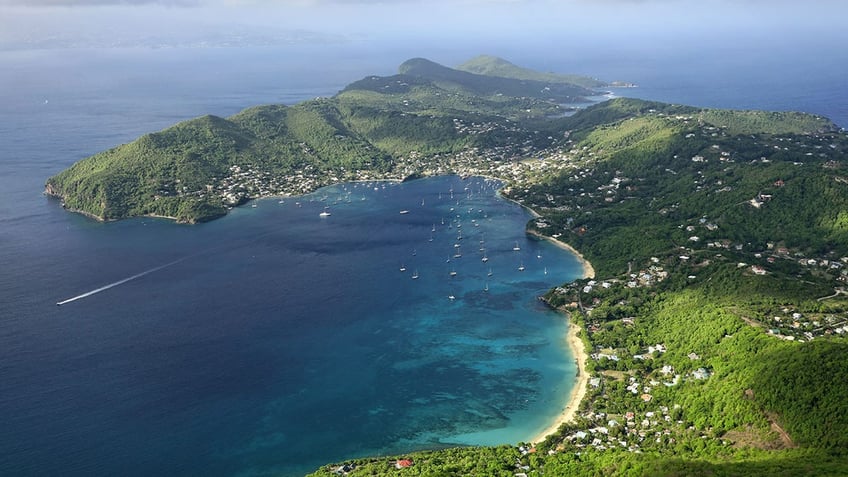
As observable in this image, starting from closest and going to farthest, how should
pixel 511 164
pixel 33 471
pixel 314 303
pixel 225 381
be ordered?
pixel 33 471 → pixel 225 381 → pixel 314 303 → pixel 511 164

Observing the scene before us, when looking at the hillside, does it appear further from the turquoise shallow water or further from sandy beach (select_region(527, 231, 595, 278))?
the turquoise shallow water

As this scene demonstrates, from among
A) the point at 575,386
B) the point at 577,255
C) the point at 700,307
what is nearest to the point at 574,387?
the point at 575,386

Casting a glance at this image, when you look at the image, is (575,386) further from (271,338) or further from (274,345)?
(271,338)

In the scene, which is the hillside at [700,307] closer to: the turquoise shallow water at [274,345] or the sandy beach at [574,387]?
the sandy beach at [574,387]

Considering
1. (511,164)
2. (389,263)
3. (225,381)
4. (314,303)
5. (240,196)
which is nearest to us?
(225,381)

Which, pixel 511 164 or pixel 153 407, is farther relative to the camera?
pixel 511 164

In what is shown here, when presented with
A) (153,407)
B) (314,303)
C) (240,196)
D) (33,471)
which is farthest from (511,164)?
(33,471)

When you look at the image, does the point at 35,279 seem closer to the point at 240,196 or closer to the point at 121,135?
the point at 240,196
